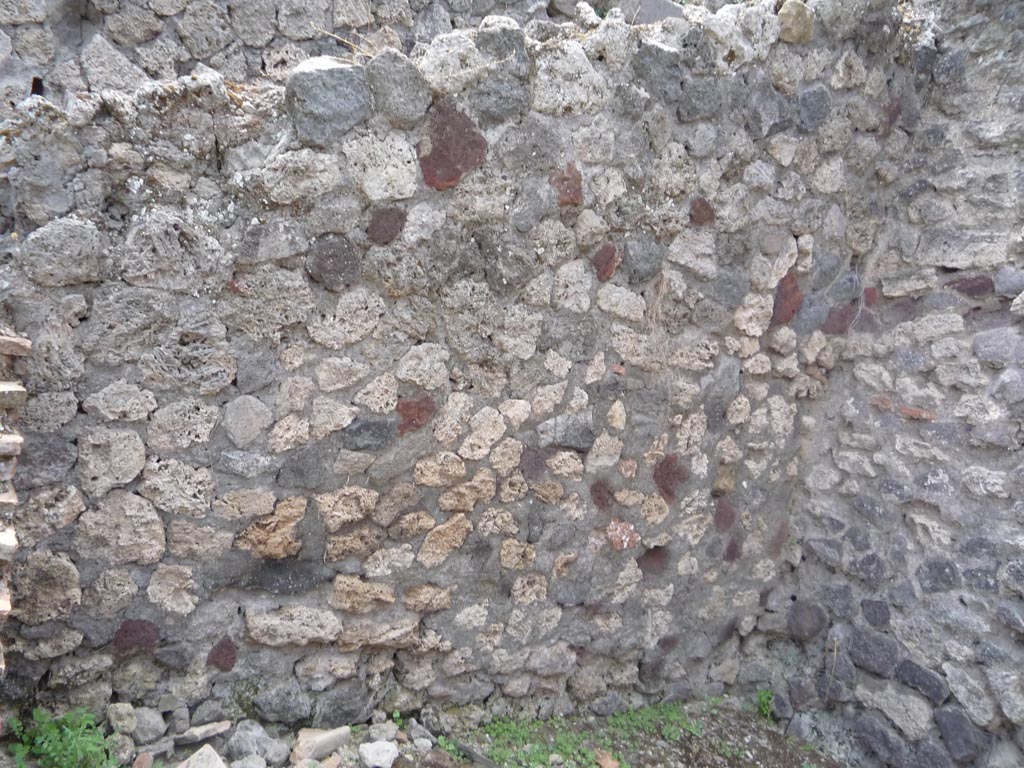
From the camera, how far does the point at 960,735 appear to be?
2760mm

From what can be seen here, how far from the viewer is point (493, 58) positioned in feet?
7.37

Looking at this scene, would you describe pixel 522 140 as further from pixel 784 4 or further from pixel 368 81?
pixel 784 4

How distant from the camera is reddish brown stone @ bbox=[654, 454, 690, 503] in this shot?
2857 mm

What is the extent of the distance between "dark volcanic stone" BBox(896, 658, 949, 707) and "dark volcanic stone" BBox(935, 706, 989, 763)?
5 centimetres

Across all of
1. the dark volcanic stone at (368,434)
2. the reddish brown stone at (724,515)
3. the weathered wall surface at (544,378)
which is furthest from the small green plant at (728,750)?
the dark volcanic stone at (368,434)

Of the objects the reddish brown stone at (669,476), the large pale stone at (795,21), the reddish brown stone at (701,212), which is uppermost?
the large pale stone at (795,21)

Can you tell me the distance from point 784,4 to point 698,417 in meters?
1.39

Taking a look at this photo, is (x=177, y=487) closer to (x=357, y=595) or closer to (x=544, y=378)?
(x=357, y=595)

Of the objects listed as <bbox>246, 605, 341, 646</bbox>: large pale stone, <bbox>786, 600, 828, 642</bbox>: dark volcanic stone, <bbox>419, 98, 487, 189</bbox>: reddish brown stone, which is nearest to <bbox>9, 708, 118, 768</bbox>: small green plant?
<bbox>246, 605, 341, 646</bbox>: large pale stone

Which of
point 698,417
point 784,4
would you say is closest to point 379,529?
point 698,417

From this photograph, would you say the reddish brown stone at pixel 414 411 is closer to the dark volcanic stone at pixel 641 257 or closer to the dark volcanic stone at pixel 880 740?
the dark volcanic stone at pixel 641 257

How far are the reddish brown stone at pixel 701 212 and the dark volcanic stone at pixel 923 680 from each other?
5.68 ft

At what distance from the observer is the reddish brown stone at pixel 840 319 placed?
310cm

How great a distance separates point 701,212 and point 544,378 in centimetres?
76
